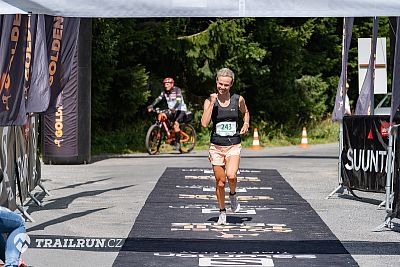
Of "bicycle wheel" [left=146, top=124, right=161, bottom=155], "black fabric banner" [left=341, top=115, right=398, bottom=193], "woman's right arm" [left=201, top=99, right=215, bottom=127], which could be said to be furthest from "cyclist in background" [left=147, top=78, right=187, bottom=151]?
"woman's right arm" [left=201, top=99, right=215, bottom=127]

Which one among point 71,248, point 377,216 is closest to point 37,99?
point 71,248

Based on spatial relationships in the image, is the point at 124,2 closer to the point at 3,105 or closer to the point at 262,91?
the point at 3,105

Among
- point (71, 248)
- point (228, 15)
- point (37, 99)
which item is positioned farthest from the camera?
point (37, 99)

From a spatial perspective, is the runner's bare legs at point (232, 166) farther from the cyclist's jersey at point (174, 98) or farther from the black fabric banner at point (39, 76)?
the cyclist's jersey at point (174, 98)

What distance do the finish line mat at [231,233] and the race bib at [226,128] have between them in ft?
3.91

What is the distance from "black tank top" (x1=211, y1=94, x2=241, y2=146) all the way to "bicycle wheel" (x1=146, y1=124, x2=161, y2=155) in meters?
13.9

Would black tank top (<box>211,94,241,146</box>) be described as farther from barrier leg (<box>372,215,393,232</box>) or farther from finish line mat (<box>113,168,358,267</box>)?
barrier leg (<box>372,215,393,232</box>)

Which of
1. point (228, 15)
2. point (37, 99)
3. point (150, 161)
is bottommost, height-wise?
point (150, 161)

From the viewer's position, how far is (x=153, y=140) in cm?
2623

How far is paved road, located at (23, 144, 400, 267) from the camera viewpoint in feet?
33.0

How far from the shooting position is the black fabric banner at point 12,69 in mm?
10469

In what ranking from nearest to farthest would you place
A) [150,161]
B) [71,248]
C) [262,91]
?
[71,248]
[150,161]
[262,91]

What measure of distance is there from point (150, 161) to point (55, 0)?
46.4 ft

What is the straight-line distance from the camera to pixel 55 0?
9.73m
